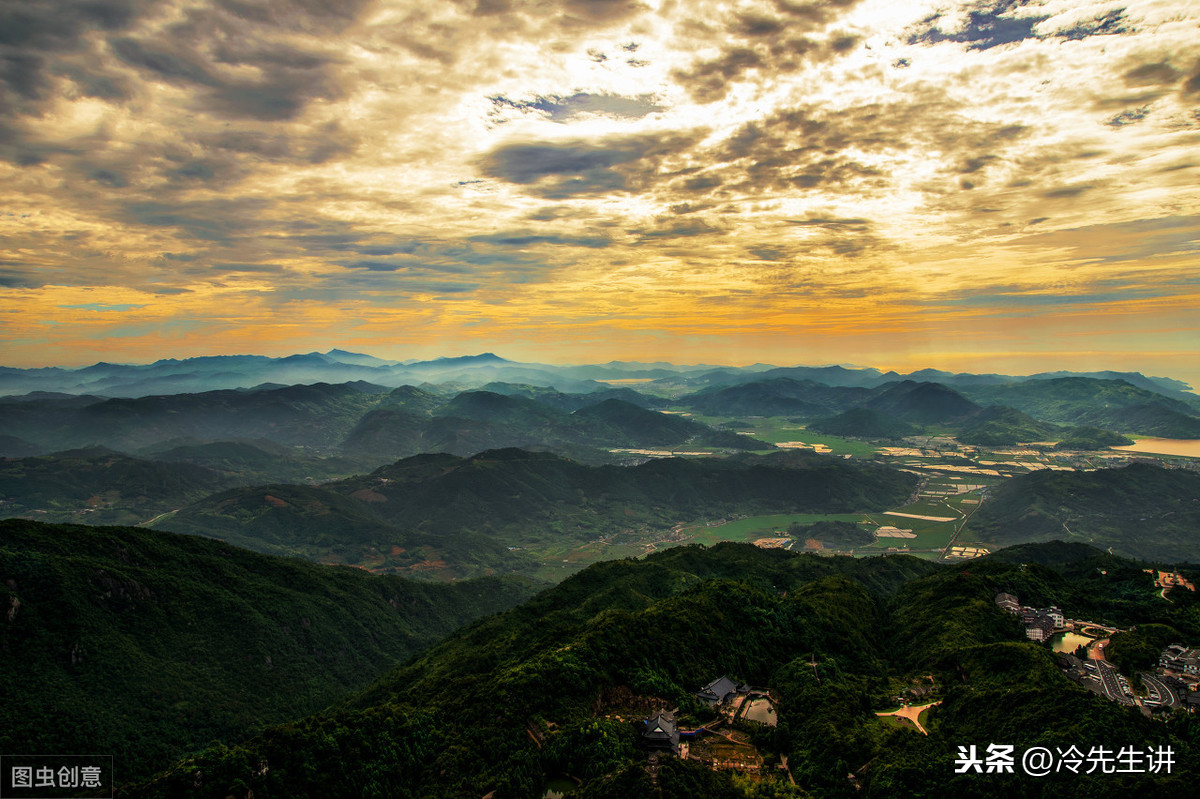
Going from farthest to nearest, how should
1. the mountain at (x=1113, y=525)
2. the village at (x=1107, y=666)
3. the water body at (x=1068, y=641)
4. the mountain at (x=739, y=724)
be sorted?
the mountain at (x=1113, y=525)
the water body at (x=1068, y=641)
the village at (x=1107, y=666)
the mountain at (x=739, y=724)

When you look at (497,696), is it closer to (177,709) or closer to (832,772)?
(832,772)

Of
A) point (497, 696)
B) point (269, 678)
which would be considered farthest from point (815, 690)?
point (269, 678)

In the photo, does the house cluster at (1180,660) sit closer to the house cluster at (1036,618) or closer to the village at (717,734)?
the house cluster at (1036,618)

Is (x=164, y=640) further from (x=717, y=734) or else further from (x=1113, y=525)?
(x=1113, y=525)

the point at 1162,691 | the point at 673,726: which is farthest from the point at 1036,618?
the point at 673,726

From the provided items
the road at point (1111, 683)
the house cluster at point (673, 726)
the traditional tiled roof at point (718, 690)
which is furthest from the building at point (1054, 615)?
the traditional tiled roof at point (718, 690)
